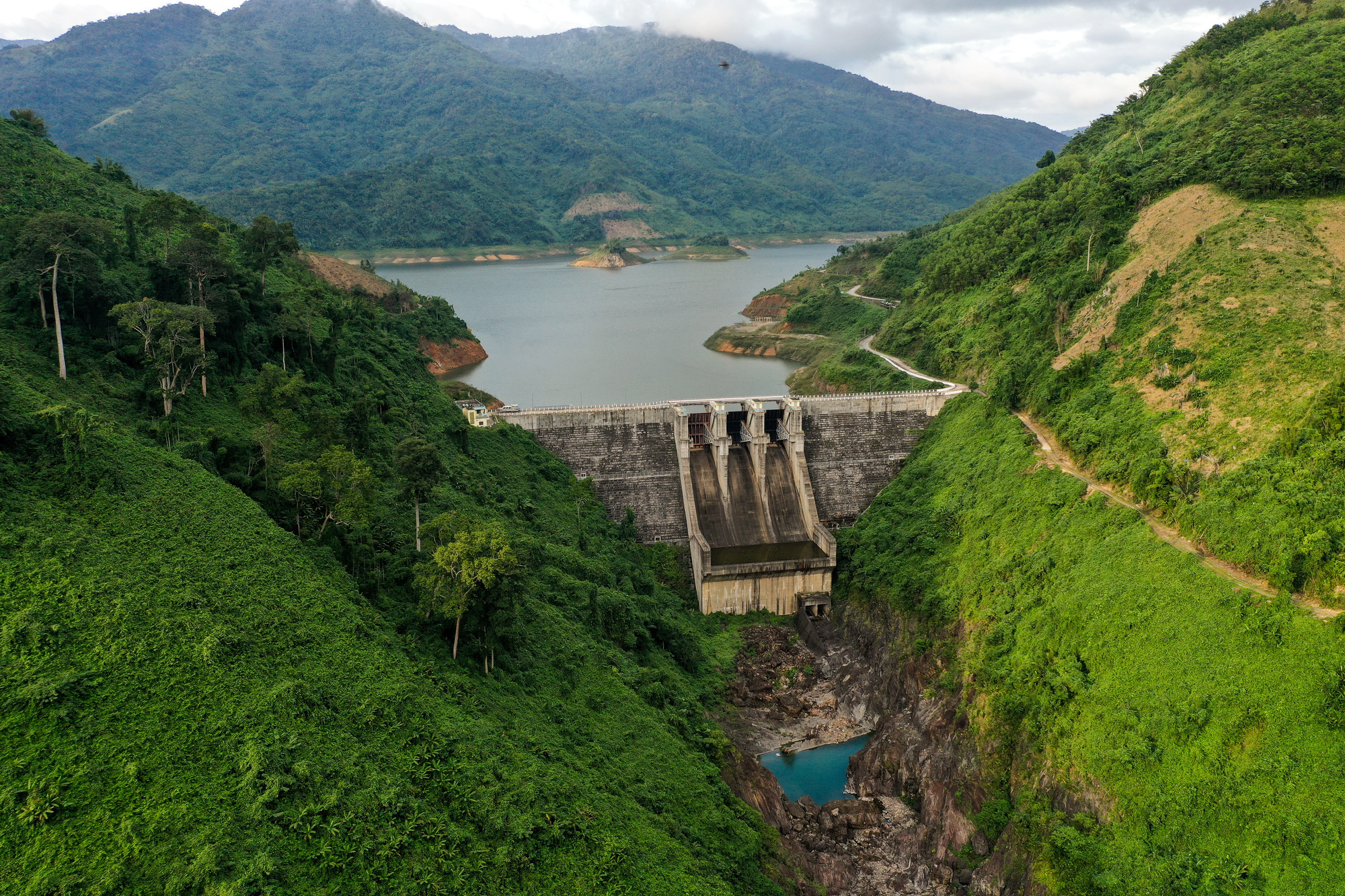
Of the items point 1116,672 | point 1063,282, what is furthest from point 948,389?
point 1116,672

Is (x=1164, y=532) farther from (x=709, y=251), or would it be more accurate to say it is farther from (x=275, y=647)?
(x=709, y=251)

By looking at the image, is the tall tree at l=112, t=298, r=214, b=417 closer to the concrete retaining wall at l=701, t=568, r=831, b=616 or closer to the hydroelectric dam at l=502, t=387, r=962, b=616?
the hydroelectric dam at l=502, t=387, r=962, b=616

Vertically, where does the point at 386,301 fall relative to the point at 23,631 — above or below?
above

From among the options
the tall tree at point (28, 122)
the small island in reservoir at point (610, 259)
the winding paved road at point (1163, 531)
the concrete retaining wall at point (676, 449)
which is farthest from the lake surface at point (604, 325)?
the tall tree at point (28, 122)

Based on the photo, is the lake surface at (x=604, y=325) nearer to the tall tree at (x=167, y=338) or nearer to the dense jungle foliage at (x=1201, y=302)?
the dense jungle foliage at (x=1201, y=302)

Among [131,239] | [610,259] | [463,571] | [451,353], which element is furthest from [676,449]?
[610,259]

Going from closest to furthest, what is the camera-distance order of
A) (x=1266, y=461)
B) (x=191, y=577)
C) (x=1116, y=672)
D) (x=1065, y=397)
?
(x=191, y=577) → (x=1116, y=672) → (x=1266, y=461) → (x=1065, y=397)

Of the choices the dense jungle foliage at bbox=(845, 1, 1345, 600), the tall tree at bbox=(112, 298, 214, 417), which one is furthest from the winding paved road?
the tall tree at bbox=(112, 298, 214, 417)

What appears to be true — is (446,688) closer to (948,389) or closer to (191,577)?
(191,577)
